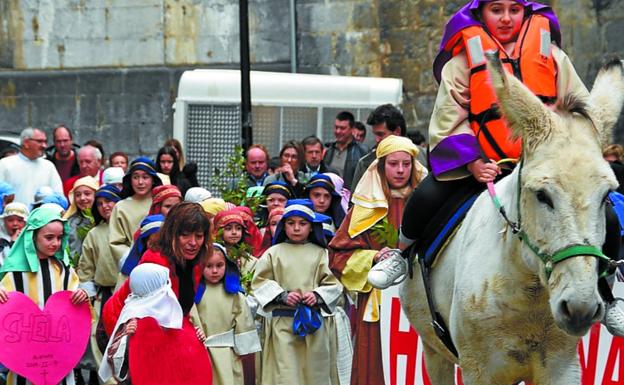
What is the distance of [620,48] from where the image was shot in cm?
1945

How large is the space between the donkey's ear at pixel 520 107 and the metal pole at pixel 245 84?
9.89 metres

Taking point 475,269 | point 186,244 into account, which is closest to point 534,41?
point 475,269

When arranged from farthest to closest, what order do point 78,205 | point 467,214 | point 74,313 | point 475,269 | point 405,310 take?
point 78,205, point 74,313, point 405,310, point 467,214, point 475,269

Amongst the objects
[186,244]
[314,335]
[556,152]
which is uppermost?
[556,152]

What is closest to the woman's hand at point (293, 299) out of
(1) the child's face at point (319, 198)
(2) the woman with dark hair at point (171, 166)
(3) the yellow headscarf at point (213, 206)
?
(3) the yellow headscarf at point (213, 206)

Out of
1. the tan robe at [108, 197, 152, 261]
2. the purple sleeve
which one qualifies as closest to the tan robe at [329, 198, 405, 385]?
the tan robe at [108, 197, 152, 261]

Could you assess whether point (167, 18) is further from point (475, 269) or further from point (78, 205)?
point (475, 269)

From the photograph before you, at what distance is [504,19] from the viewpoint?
29.1 ft

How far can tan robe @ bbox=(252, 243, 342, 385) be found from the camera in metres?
12.3

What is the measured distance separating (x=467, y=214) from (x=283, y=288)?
3.88 meters

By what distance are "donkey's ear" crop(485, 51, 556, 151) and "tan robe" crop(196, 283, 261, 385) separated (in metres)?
4.62

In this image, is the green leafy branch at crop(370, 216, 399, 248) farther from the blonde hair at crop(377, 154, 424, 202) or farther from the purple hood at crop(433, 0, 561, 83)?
the purple hood at crop(433, 0, 561, 83)

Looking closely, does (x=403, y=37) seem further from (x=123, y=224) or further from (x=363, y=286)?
(x=363, y=286)

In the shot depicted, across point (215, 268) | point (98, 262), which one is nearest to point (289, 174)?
point (98, 262)
